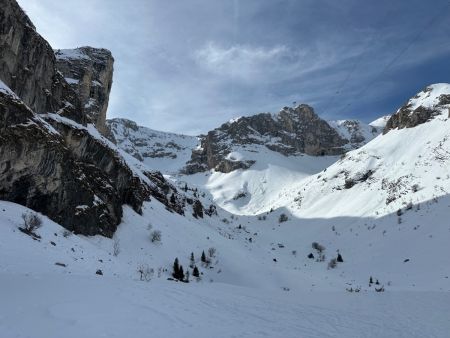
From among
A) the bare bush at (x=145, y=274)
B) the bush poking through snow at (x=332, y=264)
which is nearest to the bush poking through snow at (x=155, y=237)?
the bare bush at (x=145, y=274)

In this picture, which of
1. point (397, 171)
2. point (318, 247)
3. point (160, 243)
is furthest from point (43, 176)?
point (397, 171)

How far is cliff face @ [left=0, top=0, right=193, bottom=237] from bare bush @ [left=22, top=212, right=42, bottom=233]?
324cm

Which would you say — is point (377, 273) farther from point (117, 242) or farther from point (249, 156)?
point (249, 156)

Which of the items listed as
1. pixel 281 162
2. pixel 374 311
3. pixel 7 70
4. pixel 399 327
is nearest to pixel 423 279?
pixel 374 311

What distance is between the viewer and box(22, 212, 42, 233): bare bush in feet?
65.0

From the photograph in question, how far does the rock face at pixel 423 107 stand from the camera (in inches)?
3905

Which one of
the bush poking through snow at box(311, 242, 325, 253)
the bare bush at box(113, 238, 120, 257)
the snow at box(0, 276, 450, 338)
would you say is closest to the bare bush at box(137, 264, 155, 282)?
the snow at box(0, 276, 450, 338)

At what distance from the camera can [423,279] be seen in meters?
35.2

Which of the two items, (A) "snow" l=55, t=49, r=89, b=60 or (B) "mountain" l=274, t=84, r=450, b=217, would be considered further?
(A) "snow" l=55, t=49, r=89, b=60

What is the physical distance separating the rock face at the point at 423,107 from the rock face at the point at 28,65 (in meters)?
86.8

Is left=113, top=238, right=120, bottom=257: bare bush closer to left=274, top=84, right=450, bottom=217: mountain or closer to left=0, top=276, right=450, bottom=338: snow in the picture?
left=0, top=276, right=450, bottom=338: snow

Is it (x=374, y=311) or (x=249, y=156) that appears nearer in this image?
(x=374, y=311)

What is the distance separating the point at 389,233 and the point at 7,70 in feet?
152

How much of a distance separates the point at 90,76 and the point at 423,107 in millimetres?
77305
